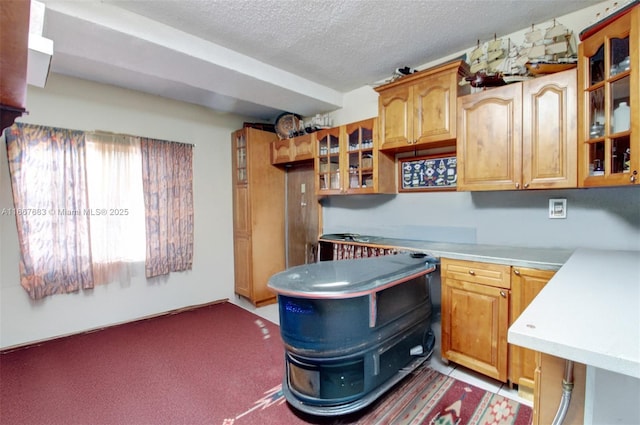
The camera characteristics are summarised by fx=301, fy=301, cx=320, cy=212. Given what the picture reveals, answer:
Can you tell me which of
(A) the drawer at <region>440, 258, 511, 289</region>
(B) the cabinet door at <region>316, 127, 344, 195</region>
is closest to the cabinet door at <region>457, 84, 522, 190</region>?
(A) the drawer at <region>440, 258, 511, 289</region>

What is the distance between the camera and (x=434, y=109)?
7.61 feet

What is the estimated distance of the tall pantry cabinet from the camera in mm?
3689

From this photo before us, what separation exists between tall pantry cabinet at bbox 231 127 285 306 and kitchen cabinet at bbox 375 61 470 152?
1674 mm

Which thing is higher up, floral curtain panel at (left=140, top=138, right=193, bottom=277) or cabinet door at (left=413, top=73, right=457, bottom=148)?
cabinet door at (left=413, top=73, right=457, bottom=148)

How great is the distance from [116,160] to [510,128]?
3528 mm

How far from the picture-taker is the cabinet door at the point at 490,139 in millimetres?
1961

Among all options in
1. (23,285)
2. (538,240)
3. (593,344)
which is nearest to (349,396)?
(593,344)

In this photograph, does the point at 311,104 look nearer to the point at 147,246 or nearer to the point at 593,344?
the point at 147,246

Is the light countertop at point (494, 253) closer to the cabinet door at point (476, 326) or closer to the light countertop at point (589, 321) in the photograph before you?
the cabinet door at point (476, 326)

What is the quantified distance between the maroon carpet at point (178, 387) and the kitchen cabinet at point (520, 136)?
1.38 m

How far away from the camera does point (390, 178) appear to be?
286 centimetres

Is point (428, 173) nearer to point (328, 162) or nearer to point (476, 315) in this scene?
point (328, 162)

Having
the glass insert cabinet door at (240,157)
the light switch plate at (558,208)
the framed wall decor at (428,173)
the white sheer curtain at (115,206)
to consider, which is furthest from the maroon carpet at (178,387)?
the glass insert cabinet door at (240,157)

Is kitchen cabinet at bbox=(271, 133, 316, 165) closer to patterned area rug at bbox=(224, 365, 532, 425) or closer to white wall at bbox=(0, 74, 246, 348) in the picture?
white wall at bbox=(0, 74, 246, 348)
